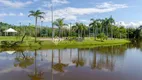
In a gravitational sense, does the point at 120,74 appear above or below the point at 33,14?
below

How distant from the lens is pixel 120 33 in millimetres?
102812

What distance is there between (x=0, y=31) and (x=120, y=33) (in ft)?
175

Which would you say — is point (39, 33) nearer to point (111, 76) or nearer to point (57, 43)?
point (57, 43)

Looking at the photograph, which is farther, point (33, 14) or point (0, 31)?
point (0, 31)

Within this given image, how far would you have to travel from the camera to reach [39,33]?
9169 centimetres

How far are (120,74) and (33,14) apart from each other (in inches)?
1379

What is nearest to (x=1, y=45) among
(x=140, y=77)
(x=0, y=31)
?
(x=140, y=77)

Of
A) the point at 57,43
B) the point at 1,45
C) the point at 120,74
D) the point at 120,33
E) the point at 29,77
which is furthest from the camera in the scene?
the point at 120,33

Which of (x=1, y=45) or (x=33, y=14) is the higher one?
(x=33, y=14)

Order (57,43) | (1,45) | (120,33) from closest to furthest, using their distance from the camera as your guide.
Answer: (1,45)
(57,43)
(120,33)

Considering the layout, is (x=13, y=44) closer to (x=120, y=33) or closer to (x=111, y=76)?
(x=111, y=76)

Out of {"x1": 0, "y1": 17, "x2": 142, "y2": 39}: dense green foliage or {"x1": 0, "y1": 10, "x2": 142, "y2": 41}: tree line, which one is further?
{"x1": 0, "y1": 17, "x2": 142, "y2": 39}: dense green foliage

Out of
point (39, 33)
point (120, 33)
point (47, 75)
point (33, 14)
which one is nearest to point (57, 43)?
point (33, 14)

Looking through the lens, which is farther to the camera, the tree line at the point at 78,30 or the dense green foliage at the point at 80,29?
the dense green foliage at the point at 80,29
